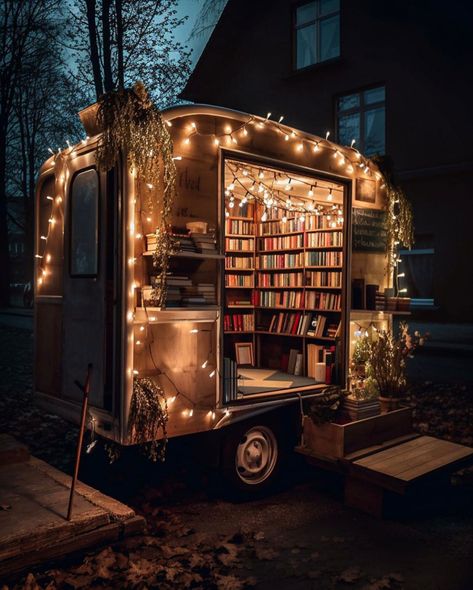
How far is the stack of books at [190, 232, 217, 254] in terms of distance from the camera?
4.91 metres

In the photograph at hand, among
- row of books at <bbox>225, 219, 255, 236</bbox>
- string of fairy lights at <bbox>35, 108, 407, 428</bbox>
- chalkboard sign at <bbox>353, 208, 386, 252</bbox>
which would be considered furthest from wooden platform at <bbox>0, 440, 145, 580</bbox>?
row of books at <bbox>225, 219, 255, 236</bbox>

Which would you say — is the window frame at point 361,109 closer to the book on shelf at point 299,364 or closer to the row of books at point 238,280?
the row of books at point 238,280

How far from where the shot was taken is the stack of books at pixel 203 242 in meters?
4.91

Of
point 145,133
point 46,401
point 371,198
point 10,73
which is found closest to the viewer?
point 145,133

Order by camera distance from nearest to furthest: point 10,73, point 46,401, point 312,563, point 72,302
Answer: point 312,563
point 72,302
point 46,401
point 10,73

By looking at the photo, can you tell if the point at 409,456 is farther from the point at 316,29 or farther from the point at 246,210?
the point at 316,29

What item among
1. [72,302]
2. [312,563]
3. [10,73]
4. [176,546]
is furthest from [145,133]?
[10,73]

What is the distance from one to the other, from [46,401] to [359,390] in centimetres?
325

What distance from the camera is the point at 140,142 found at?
443 centimetres

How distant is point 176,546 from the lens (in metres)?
4.17

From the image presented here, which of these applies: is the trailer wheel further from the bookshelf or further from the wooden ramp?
the bookshelf

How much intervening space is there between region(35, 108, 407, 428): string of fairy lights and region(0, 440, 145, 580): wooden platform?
1007 millimetres

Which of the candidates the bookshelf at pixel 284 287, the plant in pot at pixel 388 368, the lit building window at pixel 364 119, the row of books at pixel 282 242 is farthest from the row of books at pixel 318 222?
the lit building window at pixel 364 119

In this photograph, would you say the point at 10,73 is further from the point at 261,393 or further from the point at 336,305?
the point at 261,393
